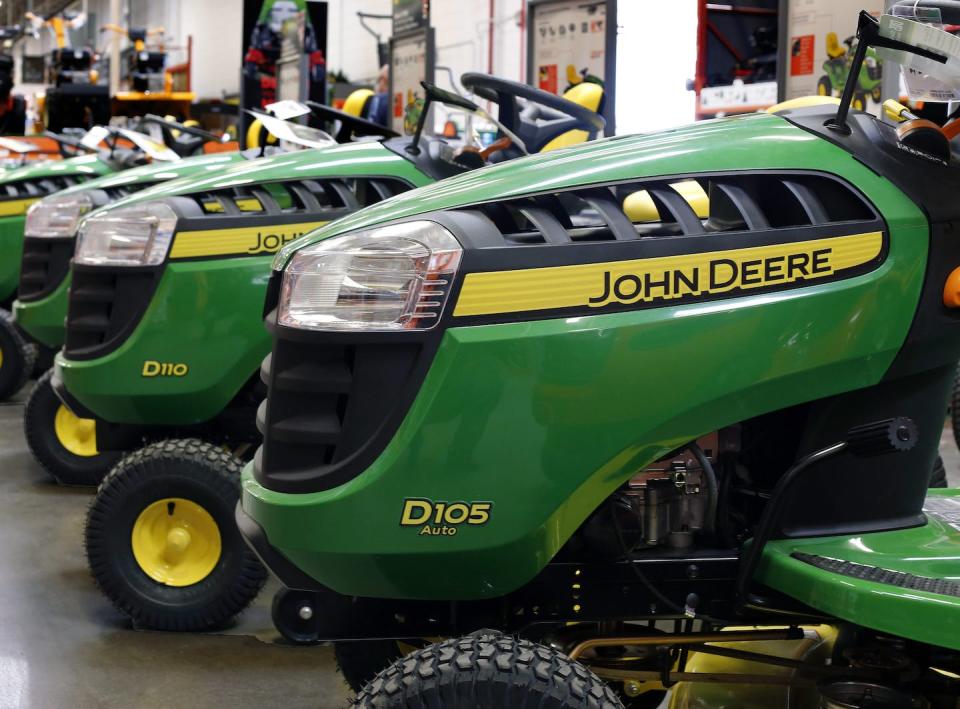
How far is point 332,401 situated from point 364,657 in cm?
68

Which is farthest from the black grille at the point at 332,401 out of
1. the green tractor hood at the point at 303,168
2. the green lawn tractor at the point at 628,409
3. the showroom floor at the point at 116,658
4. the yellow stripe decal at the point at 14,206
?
the yellow stripe decal at the point at 14,206

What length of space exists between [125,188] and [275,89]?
4.02 metres

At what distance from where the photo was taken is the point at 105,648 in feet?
10.1

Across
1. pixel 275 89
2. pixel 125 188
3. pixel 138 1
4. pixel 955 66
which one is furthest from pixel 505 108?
pixel 138 1

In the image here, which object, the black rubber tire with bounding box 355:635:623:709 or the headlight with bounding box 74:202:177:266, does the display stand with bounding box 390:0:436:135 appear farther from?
the black rubber tire with bounding box 355:635:623:709

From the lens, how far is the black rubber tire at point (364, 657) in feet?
7.39

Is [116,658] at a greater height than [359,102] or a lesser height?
lesser

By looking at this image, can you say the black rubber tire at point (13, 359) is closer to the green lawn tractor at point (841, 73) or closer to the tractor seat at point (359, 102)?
the tractor seat at point (359, 102)

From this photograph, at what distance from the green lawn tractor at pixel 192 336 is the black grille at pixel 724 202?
119 centimetres

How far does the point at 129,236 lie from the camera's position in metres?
3.48

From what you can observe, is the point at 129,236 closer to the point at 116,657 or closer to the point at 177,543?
the point at 177,543

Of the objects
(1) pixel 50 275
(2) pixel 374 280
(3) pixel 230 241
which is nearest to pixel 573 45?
(1) pixel 50 275

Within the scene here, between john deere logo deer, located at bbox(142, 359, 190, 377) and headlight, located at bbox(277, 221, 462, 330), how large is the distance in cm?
161

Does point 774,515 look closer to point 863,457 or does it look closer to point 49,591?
point 863,457
